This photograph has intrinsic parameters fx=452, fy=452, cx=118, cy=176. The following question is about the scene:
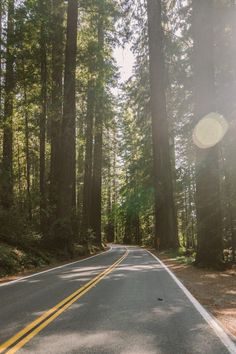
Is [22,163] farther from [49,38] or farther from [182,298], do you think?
[182,298]

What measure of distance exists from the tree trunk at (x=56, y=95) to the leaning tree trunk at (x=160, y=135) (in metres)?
5.63

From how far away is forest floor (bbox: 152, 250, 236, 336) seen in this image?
8400mm

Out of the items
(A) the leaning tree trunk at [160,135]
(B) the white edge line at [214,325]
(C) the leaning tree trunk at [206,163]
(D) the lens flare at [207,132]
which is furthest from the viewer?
(A) the leaning tree trunk at [160,135]

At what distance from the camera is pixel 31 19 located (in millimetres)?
24984

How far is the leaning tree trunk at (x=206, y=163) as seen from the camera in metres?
17.0

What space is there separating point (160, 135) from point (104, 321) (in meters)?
Answer: 23.2

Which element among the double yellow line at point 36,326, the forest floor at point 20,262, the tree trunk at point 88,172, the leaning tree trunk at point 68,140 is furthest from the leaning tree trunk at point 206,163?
the tree trunk at point 88,172

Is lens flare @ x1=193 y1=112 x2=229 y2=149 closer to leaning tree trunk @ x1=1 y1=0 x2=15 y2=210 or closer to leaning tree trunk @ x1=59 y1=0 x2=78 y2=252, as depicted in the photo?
leaning tree trunk @ x1=59 y1=0 x2=78 y2=252

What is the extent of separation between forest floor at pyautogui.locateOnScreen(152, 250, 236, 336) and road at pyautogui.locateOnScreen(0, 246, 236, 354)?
1.35 ft

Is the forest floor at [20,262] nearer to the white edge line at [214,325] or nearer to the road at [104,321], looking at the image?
the road at [104,321]

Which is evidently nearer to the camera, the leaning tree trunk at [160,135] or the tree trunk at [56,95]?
the tree trunk at [56,95]

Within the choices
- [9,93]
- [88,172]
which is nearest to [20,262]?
[9,93]

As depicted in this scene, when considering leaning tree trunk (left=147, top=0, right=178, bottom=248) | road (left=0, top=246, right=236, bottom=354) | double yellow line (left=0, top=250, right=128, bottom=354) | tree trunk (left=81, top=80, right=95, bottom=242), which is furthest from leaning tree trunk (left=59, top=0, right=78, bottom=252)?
double yellow line (left=0, top=250, right=128, bottom=354)

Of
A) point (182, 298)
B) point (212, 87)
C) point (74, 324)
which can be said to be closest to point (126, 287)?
point (182, 298)
